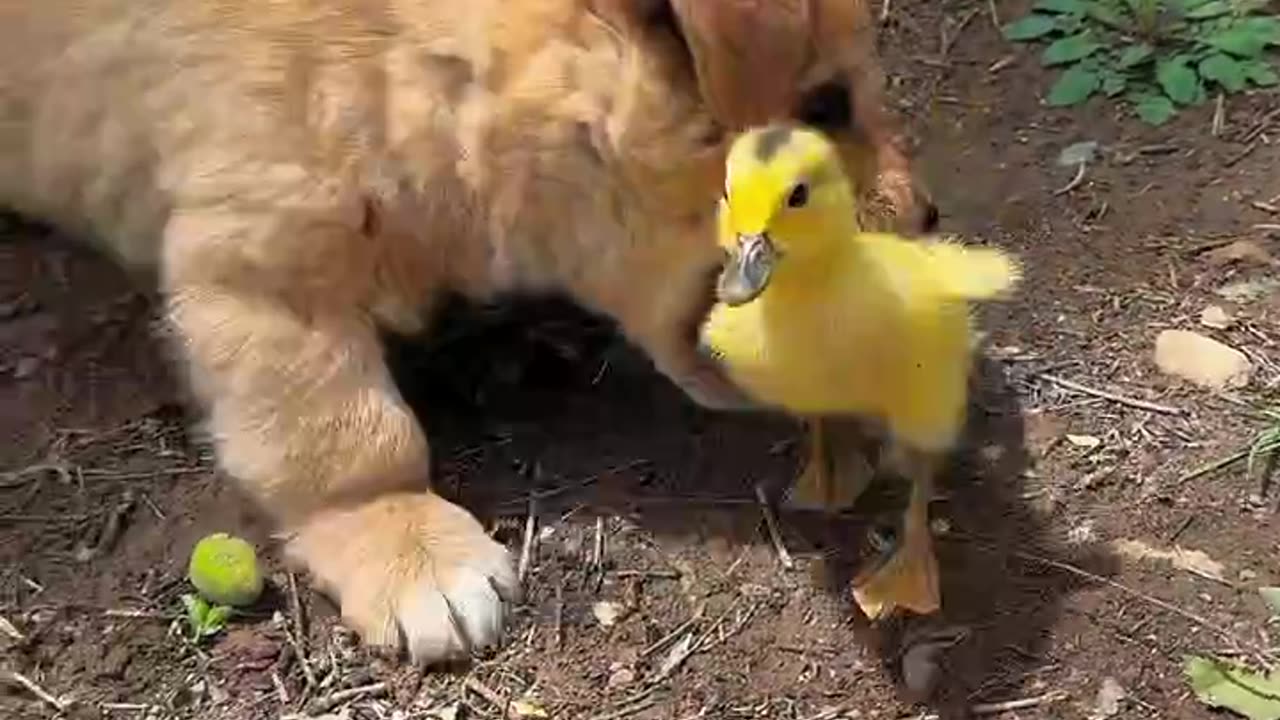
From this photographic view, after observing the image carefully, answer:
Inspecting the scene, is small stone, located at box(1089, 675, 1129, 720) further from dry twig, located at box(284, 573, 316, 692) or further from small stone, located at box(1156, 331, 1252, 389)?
dry twig, located at box(284, 573, 316, 692)

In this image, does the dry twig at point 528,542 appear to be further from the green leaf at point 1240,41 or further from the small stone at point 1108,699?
the green leaf at point 1240,41

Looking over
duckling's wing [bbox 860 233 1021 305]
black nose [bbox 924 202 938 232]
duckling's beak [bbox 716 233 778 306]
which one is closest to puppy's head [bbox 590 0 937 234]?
black nose [bbox 924 202 938 232]

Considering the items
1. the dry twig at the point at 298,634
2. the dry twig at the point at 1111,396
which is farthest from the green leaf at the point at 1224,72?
the dry twig at the point at 298,634

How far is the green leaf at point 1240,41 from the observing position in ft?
12.4

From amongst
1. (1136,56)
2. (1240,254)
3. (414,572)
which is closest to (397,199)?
(414,572)

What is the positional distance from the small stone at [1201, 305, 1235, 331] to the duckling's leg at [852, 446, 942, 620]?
2.45ft

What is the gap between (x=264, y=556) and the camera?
2949 millimetres

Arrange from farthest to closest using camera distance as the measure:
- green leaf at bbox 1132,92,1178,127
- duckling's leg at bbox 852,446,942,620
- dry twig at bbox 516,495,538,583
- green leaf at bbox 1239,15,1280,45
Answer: green leaf at bbox 1239,15,1280,45, green leaf at bbox 1132,92,1178,127, dry twig at bbox 516,495,538,583, duckling's leg at bbox 852,446,942,620

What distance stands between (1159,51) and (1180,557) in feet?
4.03

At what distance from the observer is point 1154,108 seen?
3688 mm

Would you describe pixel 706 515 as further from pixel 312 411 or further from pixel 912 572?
pixel 312 411

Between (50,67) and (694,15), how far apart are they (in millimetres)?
1099

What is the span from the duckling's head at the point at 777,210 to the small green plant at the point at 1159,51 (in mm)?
1415

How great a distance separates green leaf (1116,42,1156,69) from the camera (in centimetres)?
375
